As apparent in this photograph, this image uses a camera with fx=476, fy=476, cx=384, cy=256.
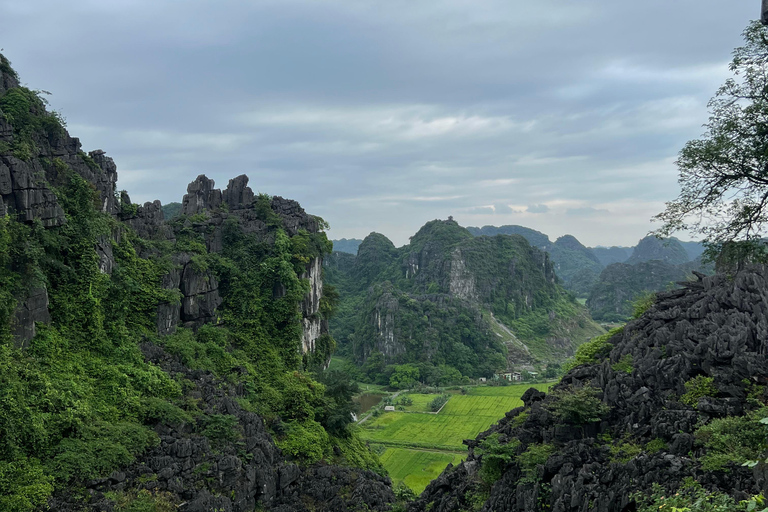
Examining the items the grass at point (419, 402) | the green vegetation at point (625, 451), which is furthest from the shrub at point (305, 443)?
the grass at point (419, 402)

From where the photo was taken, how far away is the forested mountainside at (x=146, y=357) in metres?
13.9

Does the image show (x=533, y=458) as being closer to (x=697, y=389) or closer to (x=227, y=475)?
(x=697, y=389)

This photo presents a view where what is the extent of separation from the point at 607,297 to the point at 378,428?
108m

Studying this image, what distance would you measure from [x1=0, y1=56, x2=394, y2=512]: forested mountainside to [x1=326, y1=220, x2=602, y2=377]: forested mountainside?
53882 mm

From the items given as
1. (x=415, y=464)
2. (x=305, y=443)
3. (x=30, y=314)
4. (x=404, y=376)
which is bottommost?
(x=415, y=464)

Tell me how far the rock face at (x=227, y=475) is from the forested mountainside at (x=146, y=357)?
60 millimetres

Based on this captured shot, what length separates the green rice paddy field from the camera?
40094mm

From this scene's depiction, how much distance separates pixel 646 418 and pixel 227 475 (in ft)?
42.7

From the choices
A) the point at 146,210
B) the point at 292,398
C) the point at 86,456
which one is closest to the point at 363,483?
the point at 292,398

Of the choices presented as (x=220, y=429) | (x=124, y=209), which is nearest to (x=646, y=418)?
(x=220, y=429)

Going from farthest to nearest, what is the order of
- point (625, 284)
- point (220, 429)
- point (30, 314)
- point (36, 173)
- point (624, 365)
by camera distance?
point (625, 284), point (36, 173), point (220, 429), point (30, 314), point (624, 365)

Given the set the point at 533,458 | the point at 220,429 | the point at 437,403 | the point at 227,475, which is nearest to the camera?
the point at 533,458

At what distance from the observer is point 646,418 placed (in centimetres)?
1141

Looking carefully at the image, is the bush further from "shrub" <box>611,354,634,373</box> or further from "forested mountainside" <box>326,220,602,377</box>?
"shrub" <box>611,354,634,373</box>
